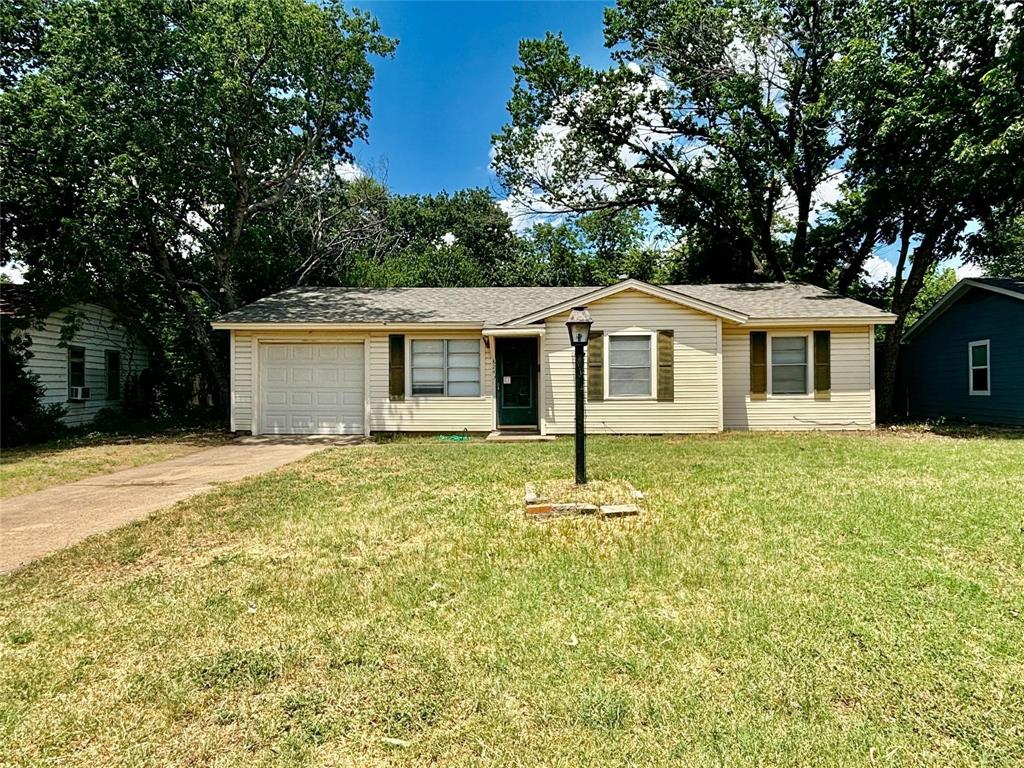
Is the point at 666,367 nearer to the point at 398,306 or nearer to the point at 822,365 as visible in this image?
the point at 822,365

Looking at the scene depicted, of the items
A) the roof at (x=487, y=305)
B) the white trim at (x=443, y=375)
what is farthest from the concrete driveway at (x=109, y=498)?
the roof at (x=487, y=305)

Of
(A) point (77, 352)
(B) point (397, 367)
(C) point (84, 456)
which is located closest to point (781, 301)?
(B) point (397, 367)

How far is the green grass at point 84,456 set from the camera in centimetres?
810

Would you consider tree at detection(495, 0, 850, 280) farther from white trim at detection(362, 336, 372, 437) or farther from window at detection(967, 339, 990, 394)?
white trim at detection(362, 336, 372, 437)

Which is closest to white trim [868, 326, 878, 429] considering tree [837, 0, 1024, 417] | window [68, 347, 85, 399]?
tree [837, 0, 1024, 417]

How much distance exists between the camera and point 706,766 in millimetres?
2070

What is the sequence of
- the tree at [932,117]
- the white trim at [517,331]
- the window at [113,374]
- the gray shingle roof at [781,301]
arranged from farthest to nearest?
the window at [113,374] < the gray shingle roof at [781,301] < the white trim at [517,331] < the tree at [932,117]

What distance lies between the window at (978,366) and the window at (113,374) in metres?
25.2

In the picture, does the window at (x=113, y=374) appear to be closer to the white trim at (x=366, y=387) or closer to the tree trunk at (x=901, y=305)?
the white trim at (x=366, y=387)

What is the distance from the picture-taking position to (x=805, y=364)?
516 inches

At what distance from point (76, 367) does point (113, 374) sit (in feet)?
5.54

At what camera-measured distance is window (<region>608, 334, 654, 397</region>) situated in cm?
1239

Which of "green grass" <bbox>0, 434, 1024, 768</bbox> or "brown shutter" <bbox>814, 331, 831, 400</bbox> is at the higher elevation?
"brown shutter" <bbox>814, 331, 831, 400</bbox>

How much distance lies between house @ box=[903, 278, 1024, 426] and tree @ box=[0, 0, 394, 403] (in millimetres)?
18571
